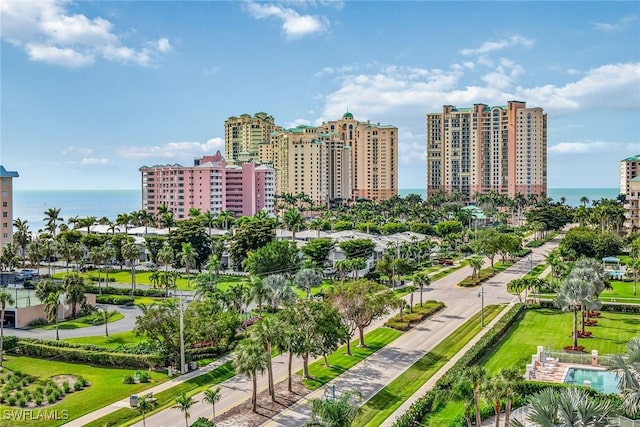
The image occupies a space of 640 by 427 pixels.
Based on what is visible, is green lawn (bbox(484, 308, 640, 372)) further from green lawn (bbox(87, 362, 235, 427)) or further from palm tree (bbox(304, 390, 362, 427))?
palm tree (bbox(304, 390, 362, 427))

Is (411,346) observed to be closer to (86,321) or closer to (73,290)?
(73,290)

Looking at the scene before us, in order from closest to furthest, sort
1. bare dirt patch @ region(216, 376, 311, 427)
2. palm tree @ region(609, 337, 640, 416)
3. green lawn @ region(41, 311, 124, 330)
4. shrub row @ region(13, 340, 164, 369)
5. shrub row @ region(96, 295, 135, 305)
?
palm tree @ region(609, 337, 640, 416), bare dirt patch @ region(216, 376, 311, 427), shrub row @ region(13, 340, 164, 369), green lawn @ region(41, 311, 124, 330), shrub row @ region(96, 295, 135, 305)

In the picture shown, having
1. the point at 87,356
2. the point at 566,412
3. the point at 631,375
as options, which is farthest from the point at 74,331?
the point at 566,412

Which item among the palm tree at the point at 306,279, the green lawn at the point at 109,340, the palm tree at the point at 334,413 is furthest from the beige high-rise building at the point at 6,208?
the palm tree at the point at 334,413

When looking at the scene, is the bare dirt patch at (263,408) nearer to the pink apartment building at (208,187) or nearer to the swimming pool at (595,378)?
the swimming pool at (595,378)

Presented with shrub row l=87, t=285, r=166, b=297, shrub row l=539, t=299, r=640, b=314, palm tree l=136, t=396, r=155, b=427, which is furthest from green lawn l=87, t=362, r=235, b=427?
shrub row l=539, t=299, r=640, b=314

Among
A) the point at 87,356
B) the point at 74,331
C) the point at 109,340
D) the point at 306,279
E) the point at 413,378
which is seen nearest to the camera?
the point at 413,378

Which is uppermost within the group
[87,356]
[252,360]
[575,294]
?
[575,294]

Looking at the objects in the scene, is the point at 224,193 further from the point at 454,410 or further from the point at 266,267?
the point at 454,410
